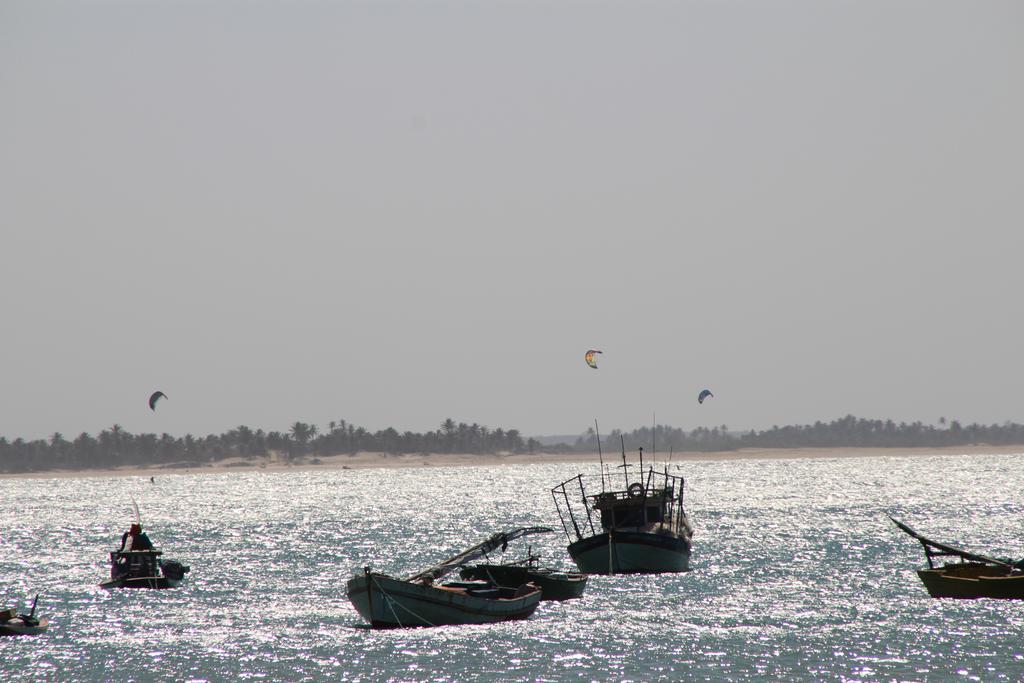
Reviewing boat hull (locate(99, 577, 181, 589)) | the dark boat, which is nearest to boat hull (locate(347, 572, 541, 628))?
the dark boat

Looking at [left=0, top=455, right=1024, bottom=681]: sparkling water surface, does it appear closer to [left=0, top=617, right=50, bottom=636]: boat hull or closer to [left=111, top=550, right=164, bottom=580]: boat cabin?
[left=0, top=617, right=50, bottom=636]: boat hull

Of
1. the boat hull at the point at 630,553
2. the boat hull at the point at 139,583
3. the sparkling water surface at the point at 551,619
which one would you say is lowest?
the sparkling water surface at the point at 551,619

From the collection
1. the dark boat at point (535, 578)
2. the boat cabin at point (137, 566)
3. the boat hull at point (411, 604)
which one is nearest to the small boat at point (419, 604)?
the boat hull at point (411, 604)

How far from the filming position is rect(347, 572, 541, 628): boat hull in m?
52.8

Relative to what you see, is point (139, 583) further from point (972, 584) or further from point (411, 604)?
point (972, 584)

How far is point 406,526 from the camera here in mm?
123812

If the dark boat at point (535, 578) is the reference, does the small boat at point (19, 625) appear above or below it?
below

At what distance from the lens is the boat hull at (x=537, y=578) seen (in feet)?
200

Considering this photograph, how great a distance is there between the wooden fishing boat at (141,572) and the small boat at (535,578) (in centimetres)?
1891

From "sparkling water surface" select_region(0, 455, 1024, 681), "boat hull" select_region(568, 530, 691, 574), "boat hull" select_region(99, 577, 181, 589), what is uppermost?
"boat hull" select_region(568, 530, 691, 574)

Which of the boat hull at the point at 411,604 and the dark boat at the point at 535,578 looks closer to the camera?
the boat hull at the point at 411,604

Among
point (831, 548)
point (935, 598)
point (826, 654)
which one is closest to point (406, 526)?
point (831, 548)

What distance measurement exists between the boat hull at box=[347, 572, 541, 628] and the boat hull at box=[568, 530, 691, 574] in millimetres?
18645

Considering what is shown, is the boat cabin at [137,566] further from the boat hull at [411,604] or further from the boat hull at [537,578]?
the boat hull at [411,604]
